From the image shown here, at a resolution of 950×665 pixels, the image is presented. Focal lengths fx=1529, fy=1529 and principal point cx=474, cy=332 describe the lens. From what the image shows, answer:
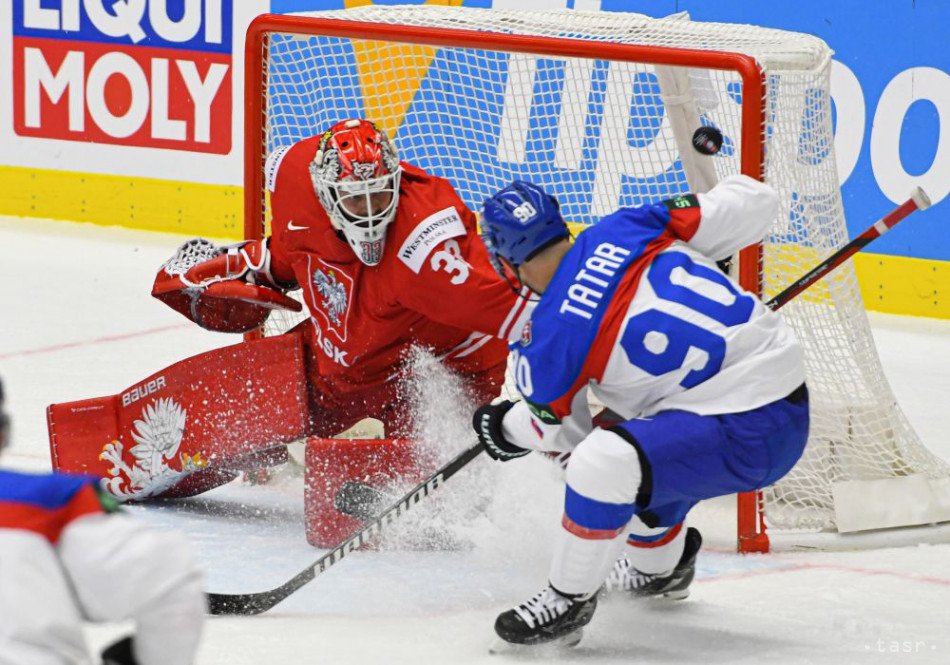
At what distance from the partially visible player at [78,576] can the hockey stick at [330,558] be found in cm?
136

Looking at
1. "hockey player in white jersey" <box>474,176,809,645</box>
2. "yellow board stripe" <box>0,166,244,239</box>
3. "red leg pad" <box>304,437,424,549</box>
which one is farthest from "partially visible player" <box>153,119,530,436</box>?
"yellow board stripe" <box>0,166,244,239</box>

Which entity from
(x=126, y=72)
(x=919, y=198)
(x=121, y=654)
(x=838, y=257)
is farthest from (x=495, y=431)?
(x=126, y=72)

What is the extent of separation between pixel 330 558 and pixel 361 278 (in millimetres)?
646

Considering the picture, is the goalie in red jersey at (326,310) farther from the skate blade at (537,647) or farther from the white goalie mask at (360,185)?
the skate blade at (537,647)

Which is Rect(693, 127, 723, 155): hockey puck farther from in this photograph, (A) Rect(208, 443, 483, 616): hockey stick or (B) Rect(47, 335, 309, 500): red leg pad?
(B) Rect(47, 335, 309, 500): red leg pad

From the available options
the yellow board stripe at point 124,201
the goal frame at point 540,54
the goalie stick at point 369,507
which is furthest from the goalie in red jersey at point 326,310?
the yellow board stripe at point 124,201

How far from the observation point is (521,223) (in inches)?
100

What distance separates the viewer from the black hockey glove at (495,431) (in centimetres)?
279

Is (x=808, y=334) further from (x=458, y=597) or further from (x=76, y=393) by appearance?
(x=76, y=393)

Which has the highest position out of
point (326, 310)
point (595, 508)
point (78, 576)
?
point (78, 576)

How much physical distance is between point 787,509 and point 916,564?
0.33 m

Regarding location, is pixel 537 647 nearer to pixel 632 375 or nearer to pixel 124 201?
pixel 632 375

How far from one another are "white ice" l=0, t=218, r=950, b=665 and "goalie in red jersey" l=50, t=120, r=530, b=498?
7.6 inches

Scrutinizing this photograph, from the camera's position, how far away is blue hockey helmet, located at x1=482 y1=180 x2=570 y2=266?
8.37 ft
